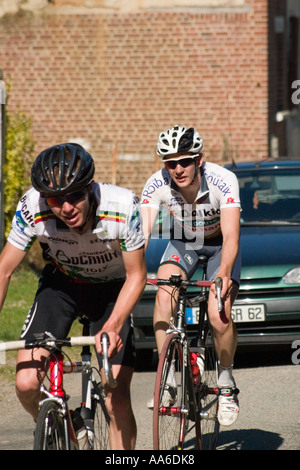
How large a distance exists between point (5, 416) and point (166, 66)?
45.5ft

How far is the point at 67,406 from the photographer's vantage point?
433 centimetres

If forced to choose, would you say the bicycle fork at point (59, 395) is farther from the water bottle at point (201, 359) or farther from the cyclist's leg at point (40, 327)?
the water bottle at point (201, 359)

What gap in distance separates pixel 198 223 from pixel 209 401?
3.82ft

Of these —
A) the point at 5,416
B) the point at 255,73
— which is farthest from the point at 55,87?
the point at 5,416

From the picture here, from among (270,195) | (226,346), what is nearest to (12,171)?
(270,195)

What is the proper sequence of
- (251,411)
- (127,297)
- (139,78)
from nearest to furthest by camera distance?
(127,297), (251,411), (139,78)

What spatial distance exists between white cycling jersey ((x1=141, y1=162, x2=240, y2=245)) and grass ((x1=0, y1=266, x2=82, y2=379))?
3.03 meters

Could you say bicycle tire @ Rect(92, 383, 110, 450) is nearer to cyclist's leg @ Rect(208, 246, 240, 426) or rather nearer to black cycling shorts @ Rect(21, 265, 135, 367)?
black cycling shorts @ Rect(21, 265, 135, 367)

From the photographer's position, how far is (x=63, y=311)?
4.88 m

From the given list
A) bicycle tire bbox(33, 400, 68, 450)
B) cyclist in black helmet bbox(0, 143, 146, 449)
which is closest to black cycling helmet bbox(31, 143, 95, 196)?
cyclist in black helmet bbox(0, 143, 146, 449)

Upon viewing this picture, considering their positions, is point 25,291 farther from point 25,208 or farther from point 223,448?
point 25,208

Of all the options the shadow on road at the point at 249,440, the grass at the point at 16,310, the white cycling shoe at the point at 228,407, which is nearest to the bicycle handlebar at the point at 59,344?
the white cycling shoe at the point at 228,407

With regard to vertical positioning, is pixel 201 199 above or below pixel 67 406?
above

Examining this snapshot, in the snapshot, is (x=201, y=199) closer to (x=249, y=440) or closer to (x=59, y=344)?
(x=249, y=440)
